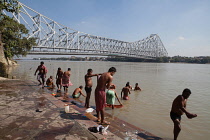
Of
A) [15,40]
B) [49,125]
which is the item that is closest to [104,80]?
[49,125]

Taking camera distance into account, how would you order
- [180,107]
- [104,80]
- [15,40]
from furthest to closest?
[15,40] < [104,80] < [180,107]

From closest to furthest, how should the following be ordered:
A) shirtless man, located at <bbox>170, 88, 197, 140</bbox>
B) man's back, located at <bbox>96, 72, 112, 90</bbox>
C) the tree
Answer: shirtless man, located at <bbox>170, 88, 197, 140</bbox> < man's back, located at <bbox>96, 72, 112, 90</bbox> < the tree

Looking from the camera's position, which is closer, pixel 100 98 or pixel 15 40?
pixel 100 98

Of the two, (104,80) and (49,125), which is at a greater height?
(104,80)

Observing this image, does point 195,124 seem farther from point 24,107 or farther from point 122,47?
point 122,47

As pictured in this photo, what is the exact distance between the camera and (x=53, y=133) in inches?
110

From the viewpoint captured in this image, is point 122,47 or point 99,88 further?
point 122,47

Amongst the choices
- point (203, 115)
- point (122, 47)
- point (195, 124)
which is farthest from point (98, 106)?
point (122, 47)

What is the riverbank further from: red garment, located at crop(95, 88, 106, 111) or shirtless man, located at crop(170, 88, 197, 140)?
shirtless man, located at crop(170, 88, 197, 140)

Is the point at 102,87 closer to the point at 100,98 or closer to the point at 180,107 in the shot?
the point at 100,98

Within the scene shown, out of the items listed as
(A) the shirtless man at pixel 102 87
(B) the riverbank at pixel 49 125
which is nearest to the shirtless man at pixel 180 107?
(B) the riverbank at pixel 49 125

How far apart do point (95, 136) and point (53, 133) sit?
0.77m

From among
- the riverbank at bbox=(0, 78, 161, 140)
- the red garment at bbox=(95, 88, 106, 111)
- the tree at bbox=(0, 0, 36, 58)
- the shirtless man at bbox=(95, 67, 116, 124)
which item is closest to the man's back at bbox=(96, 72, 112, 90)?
the shirtless man at bbox=(95, 67, 116, 124)

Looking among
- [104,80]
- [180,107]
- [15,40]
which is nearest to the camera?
[180,107]
